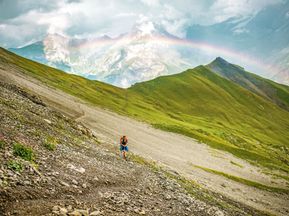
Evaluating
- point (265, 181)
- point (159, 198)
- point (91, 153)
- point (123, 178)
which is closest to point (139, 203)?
point (159, 198)

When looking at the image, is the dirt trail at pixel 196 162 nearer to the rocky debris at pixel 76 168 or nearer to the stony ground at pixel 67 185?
the stony ground at pixel 67 185

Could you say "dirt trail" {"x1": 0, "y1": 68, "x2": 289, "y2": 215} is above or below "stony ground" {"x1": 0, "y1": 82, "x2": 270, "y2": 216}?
below

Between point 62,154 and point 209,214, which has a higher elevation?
point 62,154

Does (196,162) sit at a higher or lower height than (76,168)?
lower

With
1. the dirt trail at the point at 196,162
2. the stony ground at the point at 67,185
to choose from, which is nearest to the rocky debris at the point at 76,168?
the stony ground at the point at 67,185

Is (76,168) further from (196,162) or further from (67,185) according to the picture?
(196,162)

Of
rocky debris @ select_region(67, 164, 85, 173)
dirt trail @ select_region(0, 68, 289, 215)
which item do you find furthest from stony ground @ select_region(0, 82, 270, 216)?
dirt trail @ select_region(0, 68, 289, 215)

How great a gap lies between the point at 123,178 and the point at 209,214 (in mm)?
7907

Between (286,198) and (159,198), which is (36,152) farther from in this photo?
(286,198)

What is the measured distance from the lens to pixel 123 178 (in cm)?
2522

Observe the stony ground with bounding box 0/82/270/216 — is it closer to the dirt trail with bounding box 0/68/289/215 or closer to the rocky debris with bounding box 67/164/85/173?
the rocky debris with bounding box 67/164/85/173

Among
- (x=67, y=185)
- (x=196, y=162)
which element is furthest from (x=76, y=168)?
(x=196, y=162)

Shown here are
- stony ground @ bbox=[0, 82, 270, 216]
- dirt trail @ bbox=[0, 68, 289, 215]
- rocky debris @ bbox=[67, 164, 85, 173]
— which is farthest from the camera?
dirt trail @ bbox=[0, 68, 289, 215]

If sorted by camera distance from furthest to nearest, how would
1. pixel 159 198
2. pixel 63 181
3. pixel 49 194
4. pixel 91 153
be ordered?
pixel 91 153, pixel 159 198, pixel 63 181, pixel 49 194
